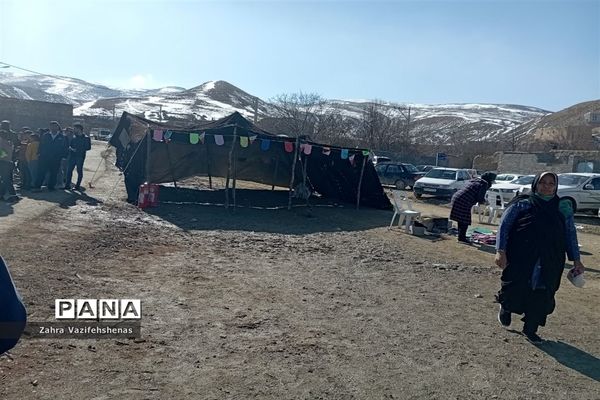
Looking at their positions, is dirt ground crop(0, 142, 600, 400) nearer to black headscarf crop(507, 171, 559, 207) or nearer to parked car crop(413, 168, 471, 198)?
black headscarf crop(507, 171, 559, 207)

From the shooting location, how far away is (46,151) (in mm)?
13141

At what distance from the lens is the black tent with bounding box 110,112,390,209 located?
1461cm

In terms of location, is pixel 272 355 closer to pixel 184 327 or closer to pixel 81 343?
pixel 184 327

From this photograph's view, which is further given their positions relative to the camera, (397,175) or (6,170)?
(397,175)

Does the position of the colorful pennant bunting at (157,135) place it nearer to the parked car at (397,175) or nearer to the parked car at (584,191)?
the parked car at (584,191)

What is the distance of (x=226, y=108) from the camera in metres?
139

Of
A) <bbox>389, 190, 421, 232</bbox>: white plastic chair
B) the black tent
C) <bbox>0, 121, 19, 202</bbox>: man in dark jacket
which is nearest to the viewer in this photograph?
<bbox>0, 121, 19, 202</bbox>: man in dark jacket

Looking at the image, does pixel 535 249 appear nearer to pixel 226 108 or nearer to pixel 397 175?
pixel 397 175

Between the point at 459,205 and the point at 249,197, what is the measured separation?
26.8ft

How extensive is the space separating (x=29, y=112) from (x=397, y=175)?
118ft

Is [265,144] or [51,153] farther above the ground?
[265,144]

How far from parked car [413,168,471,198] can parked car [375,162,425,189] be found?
14.2ft

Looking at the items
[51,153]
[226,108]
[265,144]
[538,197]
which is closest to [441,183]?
[265,144]

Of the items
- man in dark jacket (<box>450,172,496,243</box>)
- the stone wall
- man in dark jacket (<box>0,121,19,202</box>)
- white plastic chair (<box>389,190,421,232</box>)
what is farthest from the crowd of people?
the stone wall
